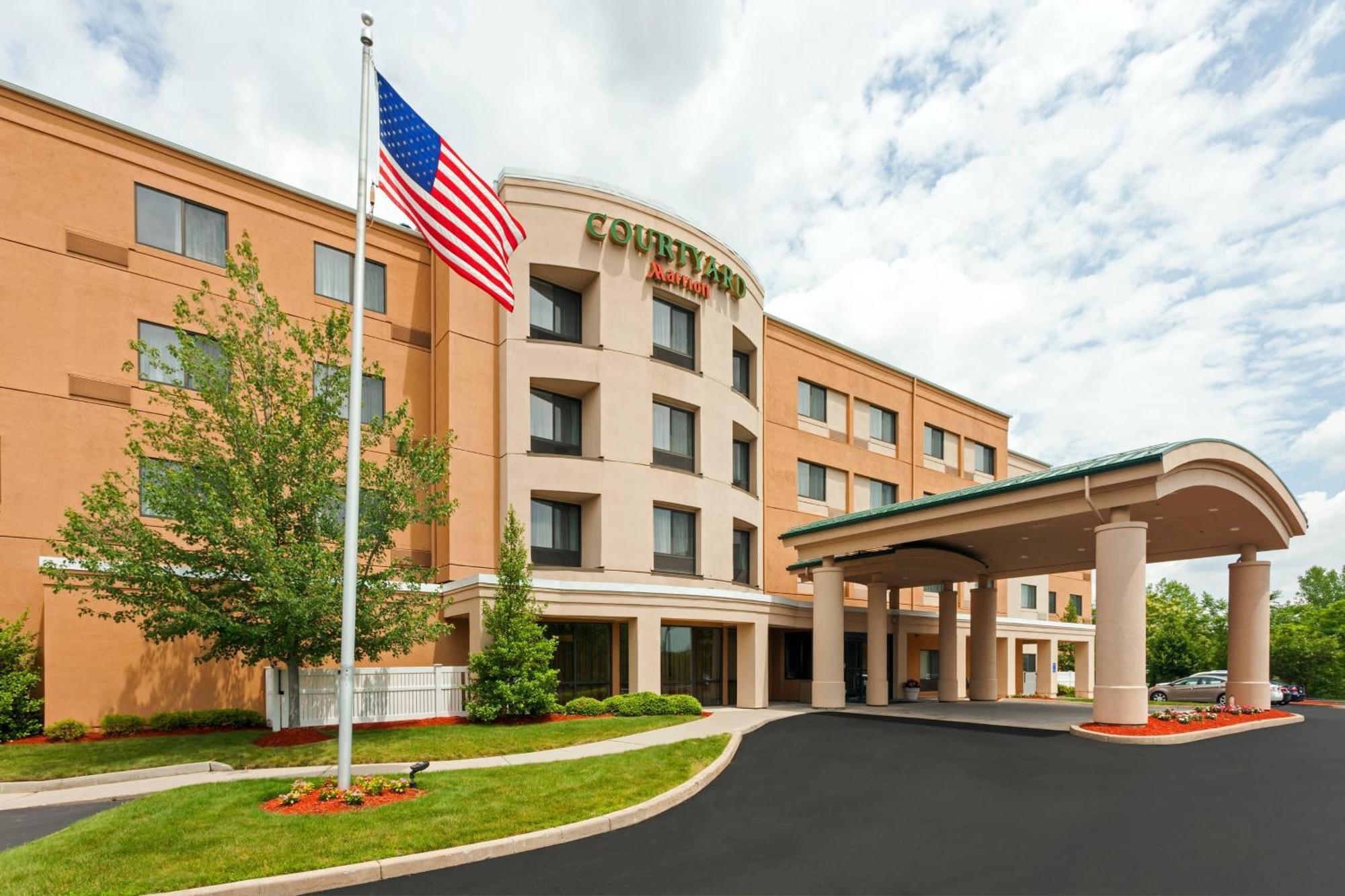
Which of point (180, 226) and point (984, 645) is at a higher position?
point (180, 226)

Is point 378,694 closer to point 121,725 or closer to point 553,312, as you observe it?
point 121,725

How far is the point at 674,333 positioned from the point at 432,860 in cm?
2220

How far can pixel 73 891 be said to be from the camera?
8.18 metres

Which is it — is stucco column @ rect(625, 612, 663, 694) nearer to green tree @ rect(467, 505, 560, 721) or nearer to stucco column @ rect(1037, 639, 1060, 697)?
green tree @ rect(467, 505, 560, 721)

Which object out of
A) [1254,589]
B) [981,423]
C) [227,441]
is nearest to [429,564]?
[227,441]

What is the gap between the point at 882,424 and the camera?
134 ft

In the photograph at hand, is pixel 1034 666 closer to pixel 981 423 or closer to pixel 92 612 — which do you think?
pixel 981 423

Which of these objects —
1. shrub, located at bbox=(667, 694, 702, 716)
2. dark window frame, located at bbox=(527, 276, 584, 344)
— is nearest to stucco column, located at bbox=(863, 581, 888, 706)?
shrub, located at bbox=(667, 694, 702, 716)

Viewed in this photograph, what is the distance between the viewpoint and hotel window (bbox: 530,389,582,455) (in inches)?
1061

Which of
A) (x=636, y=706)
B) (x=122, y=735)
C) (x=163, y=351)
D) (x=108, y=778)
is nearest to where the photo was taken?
(x=108, y=778)

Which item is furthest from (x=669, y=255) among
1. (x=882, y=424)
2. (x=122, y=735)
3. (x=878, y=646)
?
(x=122, y=735)

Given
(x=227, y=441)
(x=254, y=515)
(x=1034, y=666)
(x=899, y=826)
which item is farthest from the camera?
(x=1034, y=666)

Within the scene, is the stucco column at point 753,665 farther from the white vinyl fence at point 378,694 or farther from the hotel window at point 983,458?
the hotel window at point 983,458

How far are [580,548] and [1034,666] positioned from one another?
116 feet
